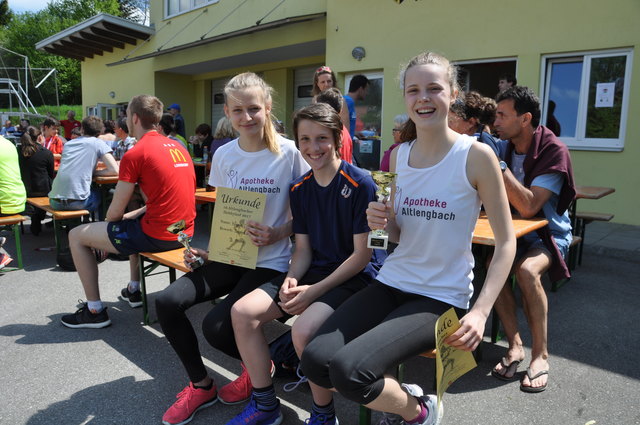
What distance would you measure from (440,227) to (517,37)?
6484mm

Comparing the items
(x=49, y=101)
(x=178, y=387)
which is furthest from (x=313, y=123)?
(x=49, y=101)

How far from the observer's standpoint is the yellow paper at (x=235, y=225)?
2590 millimetres

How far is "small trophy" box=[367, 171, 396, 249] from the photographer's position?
192cm

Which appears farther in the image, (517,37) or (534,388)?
(517,37)

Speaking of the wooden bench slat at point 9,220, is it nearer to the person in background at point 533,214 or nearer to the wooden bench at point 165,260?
the wooden bench at point 165,260

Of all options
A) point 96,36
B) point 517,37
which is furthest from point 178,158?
point 96,36

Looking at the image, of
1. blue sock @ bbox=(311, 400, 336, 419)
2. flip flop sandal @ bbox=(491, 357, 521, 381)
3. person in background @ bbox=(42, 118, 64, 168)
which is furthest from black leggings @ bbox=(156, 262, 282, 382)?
person in background @ bbox=(42, 118, 64, 168)

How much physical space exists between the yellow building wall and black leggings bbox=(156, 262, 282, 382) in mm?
6121

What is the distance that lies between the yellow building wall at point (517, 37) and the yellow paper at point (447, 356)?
6116 mm

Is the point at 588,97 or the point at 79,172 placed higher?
the point at 588,97

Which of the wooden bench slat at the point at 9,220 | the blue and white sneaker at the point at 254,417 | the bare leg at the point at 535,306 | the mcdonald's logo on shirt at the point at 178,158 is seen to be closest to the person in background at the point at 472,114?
the bare leg at the point at 535,306

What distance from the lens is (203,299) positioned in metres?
2.68

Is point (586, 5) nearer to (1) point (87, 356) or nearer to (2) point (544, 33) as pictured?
(2) point (544, 33)

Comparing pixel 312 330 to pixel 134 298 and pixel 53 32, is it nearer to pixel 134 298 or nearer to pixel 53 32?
pixel 134 298
